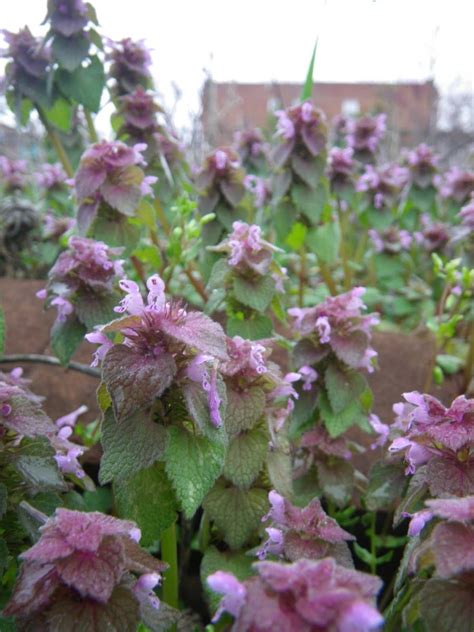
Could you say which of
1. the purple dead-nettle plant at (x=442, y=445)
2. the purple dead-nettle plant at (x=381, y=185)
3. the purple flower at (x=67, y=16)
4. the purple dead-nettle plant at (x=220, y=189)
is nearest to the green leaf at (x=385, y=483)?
the purple dead-nettle plant at (x=442, y=445)

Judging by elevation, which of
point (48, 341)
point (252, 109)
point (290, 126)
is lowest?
point (48, 341)

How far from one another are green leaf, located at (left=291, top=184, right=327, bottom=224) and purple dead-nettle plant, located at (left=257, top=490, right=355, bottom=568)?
1.48 m

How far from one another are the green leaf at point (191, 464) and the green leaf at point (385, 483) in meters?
0.42

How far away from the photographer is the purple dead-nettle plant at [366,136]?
3.43 metres

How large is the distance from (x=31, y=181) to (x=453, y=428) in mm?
5296

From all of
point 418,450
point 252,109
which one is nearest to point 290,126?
point 418,450

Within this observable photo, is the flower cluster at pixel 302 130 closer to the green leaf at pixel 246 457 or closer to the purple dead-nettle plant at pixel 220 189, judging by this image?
the purple dead-nettle plant at pixel 220 189

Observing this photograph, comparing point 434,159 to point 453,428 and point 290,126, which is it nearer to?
point 290,126

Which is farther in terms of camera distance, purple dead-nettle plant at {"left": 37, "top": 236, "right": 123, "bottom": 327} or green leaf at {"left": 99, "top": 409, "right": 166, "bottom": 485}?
purple dead-nettle plant at {"left": 37, "top": 236, "right": 123, "bottom": 327}

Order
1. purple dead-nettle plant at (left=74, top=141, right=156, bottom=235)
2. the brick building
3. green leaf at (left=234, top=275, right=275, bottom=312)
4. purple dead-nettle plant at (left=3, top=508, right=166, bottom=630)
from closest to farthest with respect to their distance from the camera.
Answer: purple dead-nettle plant at (left=3, top=508, right=166, bottom=630)
green leaf at (left=234, top=275, right=275, bottom=312)
purple dead-nettle plant at (left=74, top=141, right=156, bottom=235)
the brick building

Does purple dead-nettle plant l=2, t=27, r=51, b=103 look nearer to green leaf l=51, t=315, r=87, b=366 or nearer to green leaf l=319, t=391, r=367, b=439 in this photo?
green leaf l=51, t=315, r=87, b=366

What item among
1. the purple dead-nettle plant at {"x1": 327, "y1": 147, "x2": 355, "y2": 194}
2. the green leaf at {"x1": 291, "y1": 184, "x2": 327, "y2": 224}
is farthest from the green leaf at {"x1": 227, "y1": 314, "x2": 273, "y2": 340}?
the purple dead-nettle plant at {"x1": 327, "y1": 147, "x2": 355, "y2": 194}

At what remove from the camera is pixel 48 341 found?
2428 millimetres

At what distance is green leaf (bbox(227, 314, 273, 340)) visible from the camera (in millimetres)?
1626
